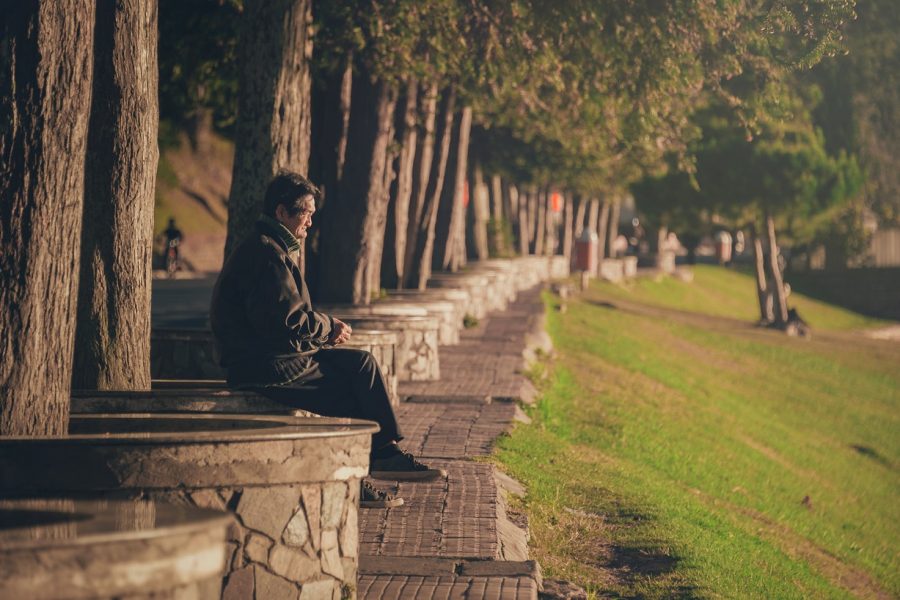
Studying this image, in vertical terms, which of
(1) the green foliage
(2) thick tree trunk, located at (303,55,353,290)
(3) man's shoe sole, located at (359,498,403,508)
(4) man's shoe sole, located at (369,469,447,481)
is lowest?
(3) man's shoe sole, located at (359,498,403,508)

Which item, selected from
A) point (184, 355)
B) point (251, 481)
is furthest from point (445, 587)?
point (184, 355)

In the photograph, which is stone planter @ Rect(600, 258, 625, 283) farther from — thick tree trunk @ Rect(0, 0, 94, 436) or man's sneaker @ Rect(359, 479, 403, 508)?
thick tree trunk @ Rect(0, 0, 94, 436)

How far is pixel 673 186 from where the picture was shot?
49500mm

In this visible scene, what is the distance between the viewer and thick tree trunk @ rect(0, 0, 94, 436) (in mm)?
6043

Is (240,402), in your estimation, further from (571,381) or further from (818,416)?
(818,416)

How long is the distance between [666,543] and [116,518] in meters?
5.30

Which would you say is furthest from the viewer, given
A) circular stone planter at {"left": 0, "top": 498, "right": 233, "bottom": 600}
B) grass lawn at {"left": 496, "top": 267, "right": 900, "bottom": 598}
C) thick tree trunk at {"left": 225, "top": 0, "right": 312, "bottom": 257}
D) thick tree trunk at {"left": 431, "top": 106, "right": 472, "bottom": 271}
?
thick tree trunk at {"left": 431, "top": 106, "right": 472, "bottom": 271}

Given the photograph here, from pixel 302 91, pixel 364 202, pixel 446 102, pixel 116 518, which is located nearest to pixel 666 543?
pixel 302 91

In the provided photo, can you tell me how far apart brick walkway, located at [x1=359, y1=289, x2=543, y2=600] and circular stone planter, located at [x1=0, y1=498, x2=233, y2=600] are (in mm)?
1765

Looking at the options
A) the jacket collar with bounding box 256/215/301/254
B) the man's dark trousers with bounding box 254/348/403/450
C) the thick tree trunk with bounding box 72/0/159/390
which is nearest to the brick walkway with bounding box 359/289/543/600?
the man's dark trousers with bounding box 254/348/403/450

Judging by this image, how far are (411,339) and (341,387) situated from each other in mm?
7315

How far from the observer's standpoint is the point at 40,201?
6.08 metres

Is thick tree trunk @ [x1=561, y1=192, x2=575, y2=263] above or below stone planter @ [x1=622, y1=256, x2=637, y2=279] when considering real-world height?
above

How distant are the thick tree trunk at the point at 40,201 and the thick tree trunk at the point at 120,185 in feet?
7.59
